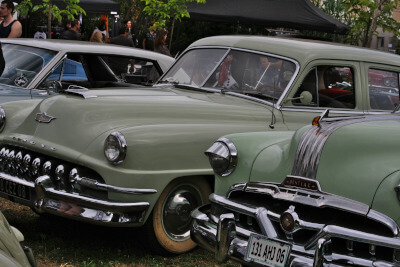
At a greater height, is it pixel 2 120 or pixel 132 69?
pixel 132 69

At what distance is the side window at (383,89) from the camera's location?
6648 mm

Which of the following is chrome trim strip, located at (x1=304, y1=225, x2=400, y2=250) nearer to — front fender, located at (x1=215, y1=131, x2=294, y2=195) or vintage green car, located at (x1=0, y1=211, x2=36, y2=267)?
front fender, located at (x1=215, y1=131, x2=294, y2=195)

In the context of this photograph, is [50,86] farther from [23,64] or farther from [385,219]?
[385,219]

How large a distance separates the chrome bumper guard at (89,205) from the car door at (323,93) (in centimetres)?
154

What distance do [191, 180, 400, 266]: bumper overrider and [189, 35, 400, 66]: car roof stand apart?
2192mm

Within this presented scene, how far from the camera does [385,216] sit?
3.75 m

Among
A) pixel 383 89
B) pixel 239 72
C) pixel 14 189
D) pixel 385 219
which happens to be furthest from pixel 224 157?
pixel 383 89

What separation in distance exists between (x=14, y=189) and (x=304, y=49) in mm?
2682

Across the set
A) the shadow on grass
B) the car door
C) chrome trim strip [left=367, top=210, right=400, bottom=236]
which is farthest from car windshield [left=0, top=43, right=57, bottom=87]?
chrome trim strip [left=367, top=210, right=400, bottom=236]

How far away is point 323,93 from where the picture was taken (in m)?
6.45

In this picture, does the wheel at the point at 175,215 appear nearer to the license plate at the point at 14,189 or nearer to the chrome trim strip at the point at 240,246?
the chrome trim strip at the point at 240,246

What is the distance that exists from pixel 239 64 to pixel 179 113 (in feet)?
3.31

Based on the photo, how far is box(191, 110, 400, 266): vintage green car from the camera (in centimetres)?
379

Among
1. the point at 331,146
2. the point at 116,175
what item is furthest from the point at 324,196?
the point at 116,175
